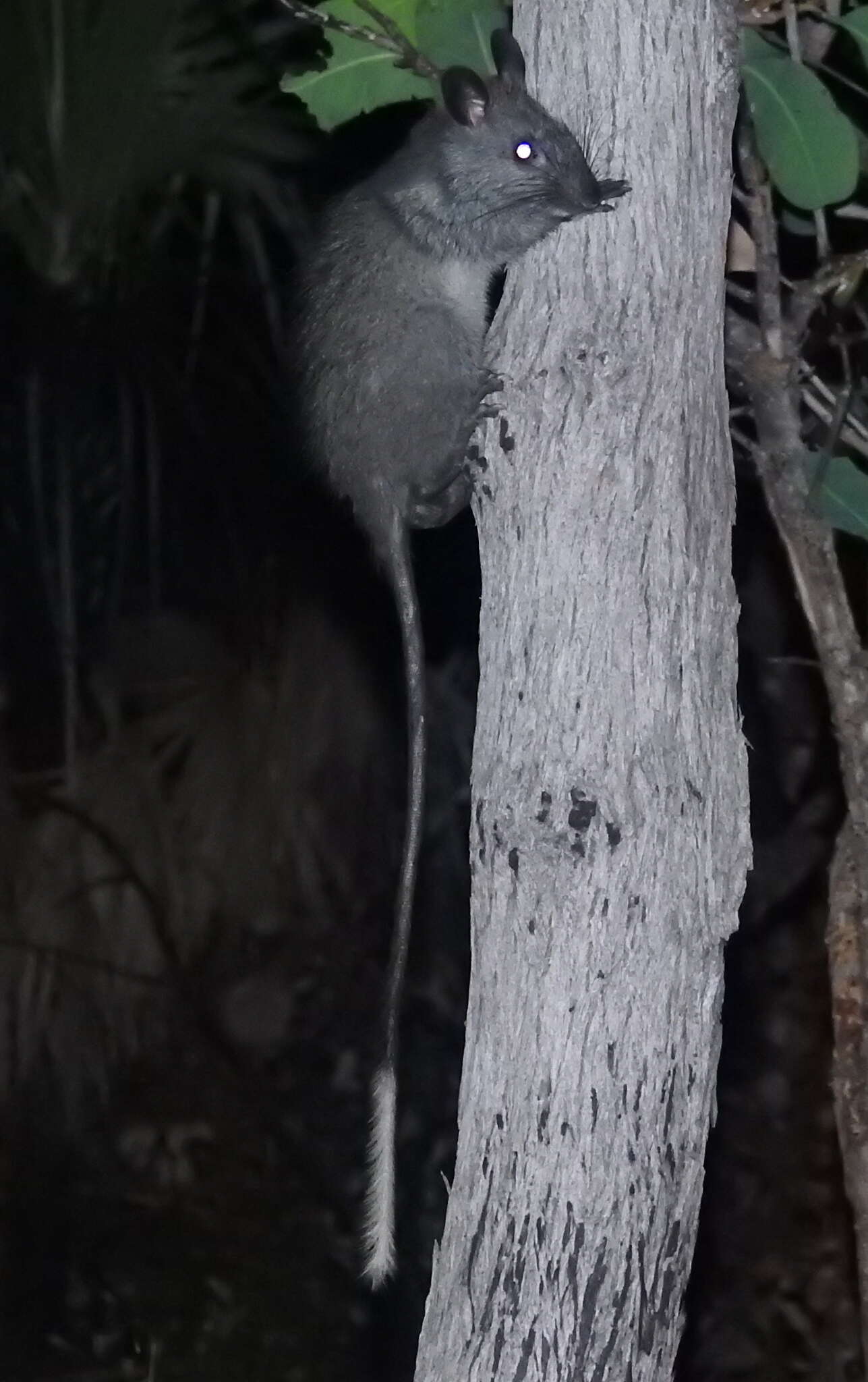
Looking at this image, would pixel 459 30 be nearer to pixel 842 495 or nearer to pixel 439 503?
pixel 439 503

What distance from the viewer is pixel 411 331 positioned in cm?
225

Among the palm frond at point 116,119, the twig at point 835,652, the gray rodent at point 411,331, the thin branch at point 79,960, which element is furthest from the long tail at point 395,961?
the thin branch at point 79,960

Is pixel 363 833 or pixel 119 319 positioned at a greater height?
pixel 119 319

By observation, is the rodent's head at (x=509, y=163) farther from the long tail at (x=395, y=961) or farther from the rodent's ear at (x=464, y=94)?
the long tail at (x=395, y=961)

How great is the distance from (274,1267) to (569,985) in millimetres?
2646

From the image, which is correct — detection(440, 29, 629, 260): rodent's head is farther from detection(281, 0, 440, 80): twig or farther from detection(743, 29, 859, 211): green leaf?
detection(743, 29, 859, 211): green leaf

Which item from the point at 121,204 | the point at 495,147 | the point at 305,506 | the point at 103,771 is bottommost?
the point at 103,771

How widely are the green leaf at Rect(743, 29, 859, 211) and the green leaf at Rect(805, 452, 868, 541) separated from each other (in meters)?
0.39

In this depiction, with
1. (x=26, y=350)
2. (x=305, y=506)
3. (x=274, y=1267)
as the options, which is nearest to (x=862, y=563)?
(x=305, y=506)

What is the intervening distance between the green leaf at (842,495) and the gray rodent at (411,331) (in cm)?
50

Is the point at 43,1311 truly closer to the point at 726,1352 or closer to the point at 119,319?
the point at 726,1352

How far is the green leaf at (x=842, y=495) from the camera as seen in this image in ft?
Answer: 7.30

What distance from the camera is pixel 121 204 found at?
→ 3.64 m

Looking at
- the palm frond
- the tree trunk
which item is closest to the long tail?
the tree trunk
